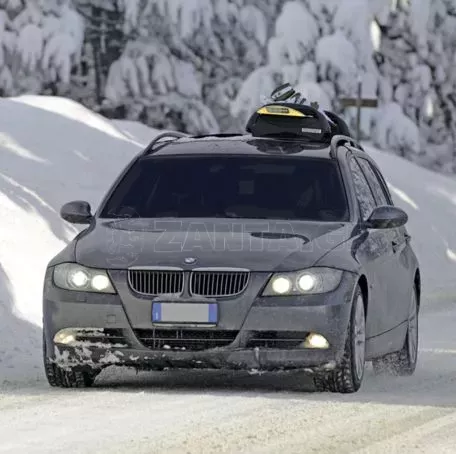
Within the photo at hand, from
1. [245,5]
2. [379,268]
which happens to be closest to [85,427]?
[379,268]

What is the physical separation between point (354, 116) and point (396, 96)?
2.23 metres

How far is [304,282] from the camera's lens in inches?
422

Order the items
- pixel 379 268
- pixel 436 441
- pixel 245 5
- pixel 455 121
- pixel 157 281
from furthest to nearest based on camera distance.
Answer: pixel 455 121, pixel 245 5, pixel 379 268, pixel 157 281, pixel 436 441

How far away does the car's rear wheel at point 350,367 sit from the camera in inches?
428

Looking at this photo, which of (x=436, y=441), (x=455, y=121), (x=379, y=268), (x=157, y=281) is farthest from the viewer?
(x=455, y=121)

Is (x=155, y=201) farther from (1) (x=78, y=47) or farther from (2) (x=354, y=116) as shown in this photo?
(2) (x=354, y=116)

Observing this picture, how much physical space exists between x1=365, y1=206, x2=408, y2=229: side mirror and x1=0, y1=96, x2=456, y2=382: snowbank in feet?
7.51

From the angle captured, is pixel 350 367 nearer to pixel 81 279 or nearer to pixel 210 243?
pixel 210 243

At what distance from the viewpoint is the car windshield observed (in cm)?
1194

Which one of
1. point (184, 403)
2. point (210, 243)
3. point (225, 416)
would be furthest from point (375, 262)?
point (225, 416)

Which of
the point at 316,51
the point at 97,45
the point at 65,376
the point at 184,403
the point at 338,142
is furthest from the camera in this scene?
the point at 97,45

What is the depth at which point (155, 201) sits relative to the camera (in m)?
12.1

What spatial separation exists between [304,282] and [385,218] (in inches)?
49.7

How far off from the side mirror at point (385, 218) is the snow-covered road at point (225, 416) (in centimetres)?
98
